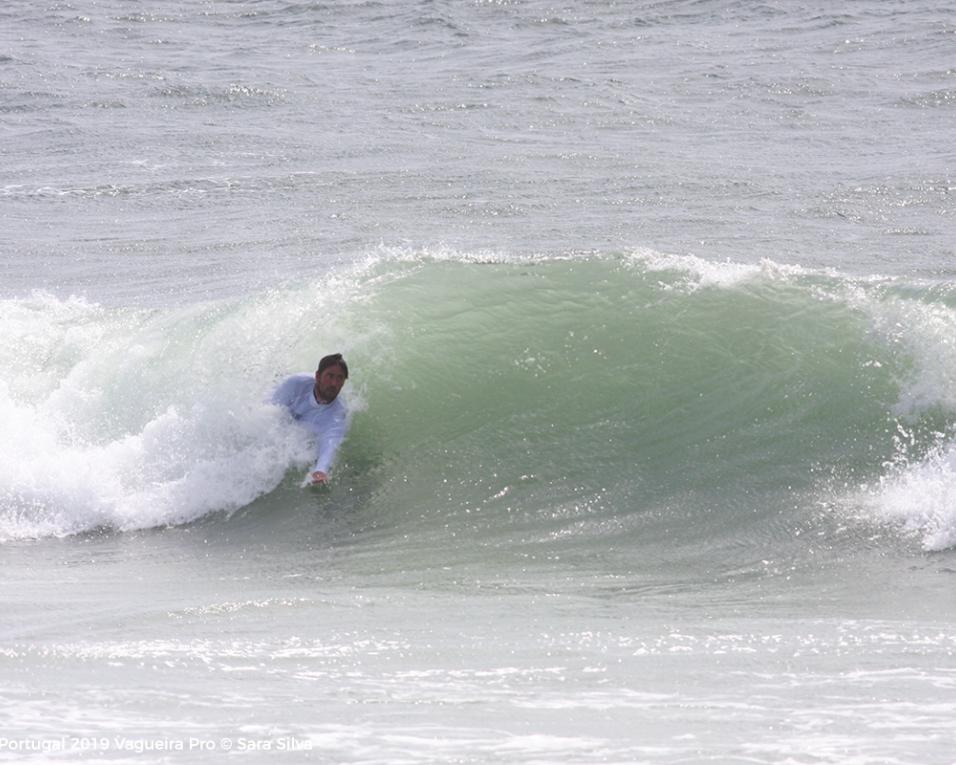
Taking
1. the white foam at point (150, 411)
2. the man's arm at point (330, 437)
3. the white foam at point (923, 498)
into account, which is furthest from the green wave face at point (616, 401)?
the white foam at point (150, 411)

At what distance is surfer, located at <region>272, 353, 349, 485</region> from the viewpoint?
860 cm

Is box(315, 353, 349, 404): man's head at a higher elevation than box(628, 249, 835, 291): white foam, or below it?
below

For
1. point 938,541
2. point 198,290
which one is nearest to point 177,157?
point 198,290

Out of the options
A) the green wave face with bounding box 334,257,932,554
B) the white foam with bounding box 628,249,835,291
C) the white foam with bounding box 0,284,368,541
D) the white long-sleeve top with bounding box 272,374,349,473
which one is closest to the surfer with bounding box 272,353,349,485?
the white long-sleeve top with bounding box 272,374,349,473

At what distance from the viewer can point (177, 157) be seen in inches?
744

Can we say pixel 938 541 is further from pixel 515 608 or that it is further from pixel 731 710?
pixel 731 710

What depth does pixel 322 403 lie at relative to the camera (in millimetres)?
8930

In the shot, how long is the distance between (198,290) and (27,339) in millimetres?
1874

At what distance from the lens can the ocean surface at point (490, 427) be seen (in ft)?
17.7

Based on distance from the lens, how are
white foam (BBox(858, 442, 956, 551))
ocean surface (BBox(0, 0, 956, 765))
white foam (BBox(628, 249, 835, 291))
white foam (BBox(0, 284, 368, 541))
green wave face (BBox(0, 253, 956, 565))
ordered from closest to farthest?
ocean surface (BBox(0, 0, 956, 765)), white foam (BBox(858, 442, 956, 551)), green wave face (BBox(0, 253, 956, 565)), white foam (BBox(0, 284, 368, 541)), white foam (BBox(628, 249, 835, 291))

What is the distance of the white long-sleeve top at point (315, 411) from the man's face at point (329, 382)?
0.12 m

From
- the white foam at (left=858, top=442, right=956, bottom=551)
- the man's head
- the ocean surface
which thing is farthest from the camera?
A: the man's head

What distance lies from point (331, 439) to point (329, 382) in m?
0.39

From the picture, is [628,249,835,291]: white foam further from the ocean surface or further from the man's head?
the man's head
